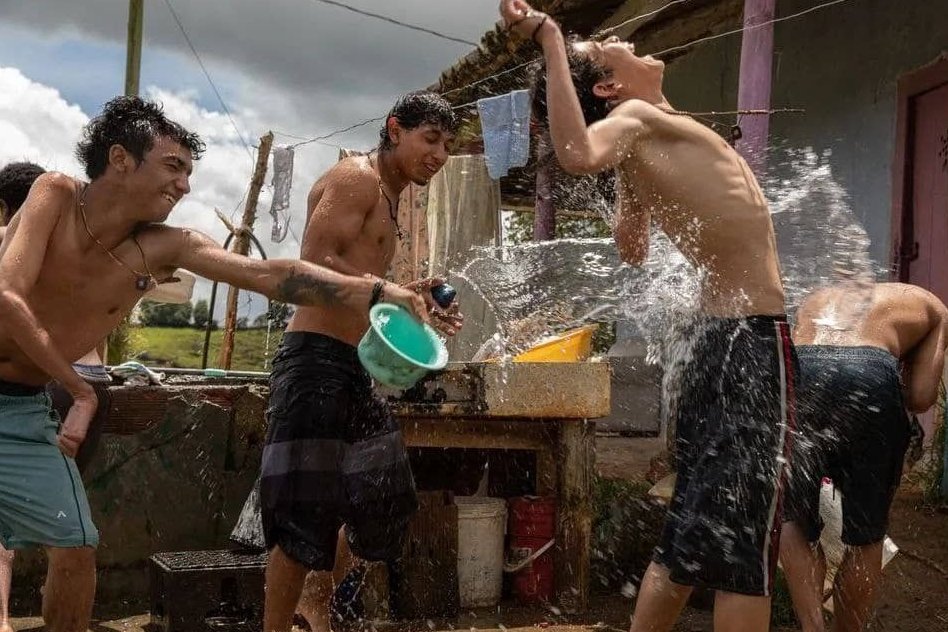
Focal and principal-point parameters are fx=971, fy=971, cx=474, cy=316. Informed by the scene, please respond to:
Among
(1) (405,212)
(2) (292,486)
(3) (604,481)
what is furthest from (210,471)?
(1) (405,212)

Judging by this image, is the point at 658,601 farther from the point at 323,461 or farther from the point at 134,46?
the point at 134,46

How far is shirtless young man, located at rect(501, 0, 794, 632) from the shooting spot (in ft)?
8.80

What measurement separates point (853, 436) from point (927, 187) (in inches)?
140

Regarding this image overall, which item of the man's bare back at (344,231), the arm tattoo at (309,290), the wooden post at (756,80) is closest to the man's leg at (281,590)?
the man's bare back at (344,231)

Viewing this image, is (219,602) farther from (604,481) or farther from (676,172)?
(676,172)

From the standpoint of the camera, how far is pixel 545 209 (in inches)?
399

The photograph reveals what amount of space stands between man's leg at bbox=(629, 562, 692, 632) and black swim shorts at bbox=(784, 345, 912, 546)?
4.63 ft

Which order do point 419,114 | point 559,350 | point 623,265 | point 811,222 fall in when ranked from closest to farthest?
1. point 419,114
2. point 559,350
3. point 623,265
4. point 811,222

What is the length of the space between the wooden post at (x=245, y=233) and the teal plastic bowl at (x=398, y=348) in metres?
9.94

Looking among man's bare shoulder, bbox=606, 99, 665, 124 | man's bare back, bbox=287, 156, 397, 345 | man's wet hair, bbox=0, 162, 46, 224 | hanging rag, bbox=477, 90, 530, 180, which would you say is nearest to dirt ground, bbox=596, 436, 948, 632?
man's bare back, bbox=287, 156, 397, 345

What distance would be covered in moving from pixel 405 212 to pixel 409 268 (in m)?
0.55

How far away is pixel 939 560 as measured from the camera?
5391 mm

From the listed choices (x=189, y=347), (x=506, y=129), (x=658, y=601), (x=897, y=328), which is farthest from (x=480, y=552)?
(x=189, y=347)

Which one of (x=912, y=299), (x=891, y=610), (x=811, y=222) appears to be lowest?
(x=891, y=610)
